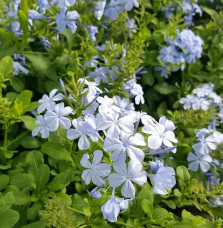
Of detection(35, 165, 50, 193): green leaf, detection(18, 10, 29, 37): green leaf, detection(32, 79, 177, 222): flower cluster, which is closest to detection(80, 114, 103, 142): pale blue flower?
detection(32, 79, 177, 222): flower cluster

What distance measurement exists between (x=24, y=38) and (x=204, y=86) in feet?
4.43

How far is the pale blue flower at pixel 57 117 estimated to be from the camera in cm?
131

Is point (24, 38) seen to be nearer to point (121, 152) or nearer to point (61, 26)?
point (61, 26)

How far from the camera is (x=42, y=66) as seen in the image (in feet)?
6.31

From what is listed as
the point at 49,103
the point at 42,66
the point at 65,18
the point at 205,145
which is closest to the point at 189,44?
the point at 205,145

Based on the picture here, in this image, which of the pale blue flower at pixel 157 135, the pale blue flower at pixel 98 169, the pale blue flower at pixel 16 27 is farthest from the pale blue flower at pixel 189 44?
the pale blue flower at pixel 98 169

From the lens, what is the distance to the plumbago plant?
3.96ft

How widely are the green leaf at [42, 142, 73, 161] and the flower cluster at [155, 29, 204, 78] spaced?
1.17 metres

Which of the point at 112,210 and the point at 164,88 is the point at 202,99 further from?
the point at 112,210

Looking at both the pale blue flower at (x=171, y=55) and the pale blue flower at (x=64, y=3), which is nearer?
the pale blue flower at (x=64, y=3)

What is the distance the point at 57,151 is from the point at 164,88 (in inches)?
47.0

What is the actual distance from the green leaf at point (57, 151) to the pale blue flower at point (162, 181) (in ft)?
1.41

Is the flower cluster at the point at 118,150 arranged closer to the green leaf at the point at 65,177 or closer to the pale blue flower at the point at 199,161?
the green leaf at the point at 65,177

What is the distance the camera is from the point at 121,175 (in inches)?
44.3
